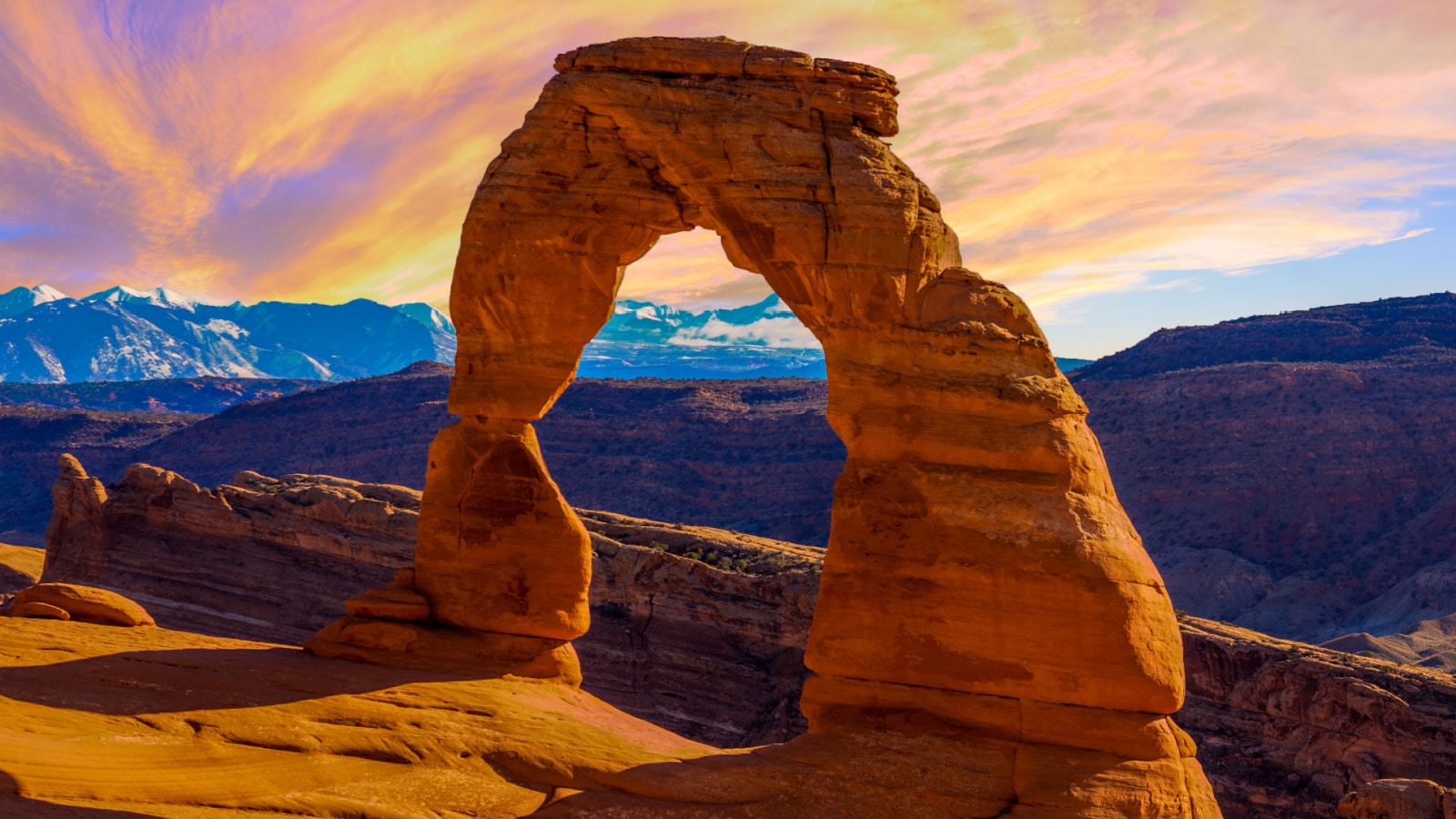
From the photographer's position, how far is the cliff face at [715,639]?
26.5 metres

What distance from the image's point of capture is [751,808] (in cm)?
1240

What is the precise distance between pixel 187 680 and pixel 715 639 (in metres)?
19.2

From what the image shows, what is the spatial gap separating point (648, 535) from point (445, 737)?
24380 millimetres

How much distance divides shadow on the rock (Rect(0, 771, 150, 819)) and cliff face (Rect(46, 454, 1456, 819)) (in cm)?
1933

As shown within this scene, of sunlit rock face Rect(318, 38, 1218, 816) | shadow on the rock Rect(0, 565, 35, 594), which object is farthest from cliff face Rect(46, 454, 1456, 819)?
sunlit rock face Rect(318, 38, 1218, 816)

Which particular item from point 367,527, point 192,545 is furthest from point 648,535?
point 192,545

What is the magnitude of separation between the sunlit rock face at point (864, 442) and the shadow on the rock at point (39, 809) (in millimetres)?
4469

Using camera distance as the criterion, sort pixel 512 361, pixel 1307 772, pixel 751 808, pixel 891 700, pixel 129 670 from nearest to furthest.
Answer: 1. pixel 751 808
2. pixel 891 700
3. pixel 129 670
4. pixel 512 361
5. pixel 1307 772

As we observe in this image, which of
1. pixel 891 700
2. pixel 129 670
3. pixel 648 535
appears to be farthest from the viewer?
pixel 648 535

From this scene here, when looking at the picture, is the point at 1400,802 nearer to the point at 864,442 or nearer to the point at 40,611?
the point at 864,442

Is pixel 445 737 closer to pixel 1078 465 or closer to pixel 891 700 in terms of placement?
pixel 891 700

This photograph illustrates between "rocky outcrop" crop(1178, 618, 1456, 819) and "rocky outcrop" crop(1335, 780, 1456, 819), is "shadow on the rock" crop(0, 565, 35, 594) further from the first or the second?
"rocky outcrop" crop(1335, 780, 1456, 819)

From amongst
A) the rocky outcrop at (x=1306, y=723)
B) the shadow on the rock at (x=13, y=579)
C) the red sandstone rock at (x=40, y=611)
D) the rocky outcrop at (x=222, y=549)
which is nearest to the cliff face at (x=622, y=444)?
the rocky outcrop at (x=222, y=549)

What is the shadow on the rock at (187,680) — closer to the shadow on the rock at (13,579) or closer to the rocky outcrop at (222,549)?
the rocky outcrop at (222,549)
